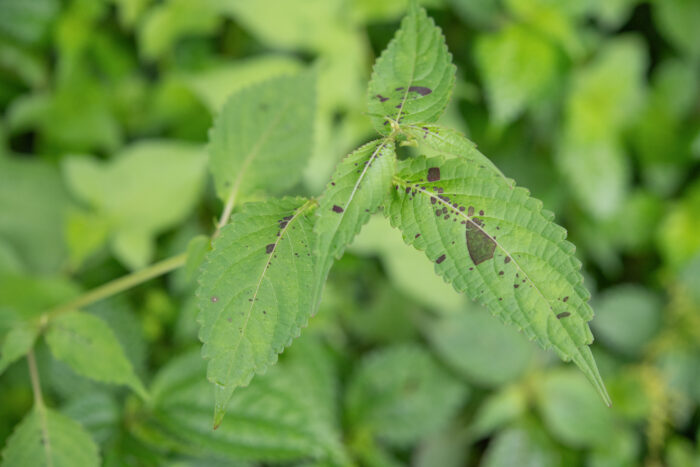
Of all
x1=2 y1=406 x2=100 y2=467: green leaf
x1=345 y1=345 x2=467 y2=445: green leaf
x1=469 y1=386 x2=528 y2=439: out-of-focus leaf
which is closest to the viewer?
x1=2 y1=406 x2=100 y2=467: green leaf

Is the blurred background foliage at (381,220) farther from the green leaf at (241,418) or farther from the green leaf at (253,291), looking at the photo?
the green leaf at (253,291)

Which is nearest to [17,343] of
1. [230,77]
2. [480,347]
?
Answer: [230,77]

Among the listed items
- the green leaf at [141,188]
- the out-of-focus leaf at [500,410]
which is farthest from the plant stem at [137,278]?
the out-of-focus leaf at [500,410]

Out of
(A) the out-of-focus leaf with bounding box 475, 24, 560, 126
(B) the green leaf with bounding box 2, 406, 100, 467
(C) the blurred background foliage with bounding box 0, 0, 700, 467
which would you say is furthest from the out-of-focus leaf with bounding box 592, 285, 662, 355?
(B) the green leaf with bounding box 2, 406, 100, 467

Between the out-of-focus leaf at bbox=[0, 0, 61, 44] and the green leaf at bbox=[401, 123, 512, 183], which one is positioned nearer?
the green leaf at bbox=[401, 123, 512, 183]

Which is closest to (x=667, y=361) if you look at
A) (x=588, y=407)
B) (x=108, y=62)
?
(x=588, y=407)

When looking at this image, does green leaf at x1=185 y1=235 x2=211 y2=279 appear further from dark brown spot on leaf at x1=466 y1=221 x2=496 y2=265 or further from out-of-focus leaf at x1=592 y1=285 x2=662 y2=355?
out-of-focus leaf at x1=592 y1=285 x2=662 y2=355

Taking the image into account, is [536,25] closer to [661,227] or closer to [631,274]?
[661,227]
